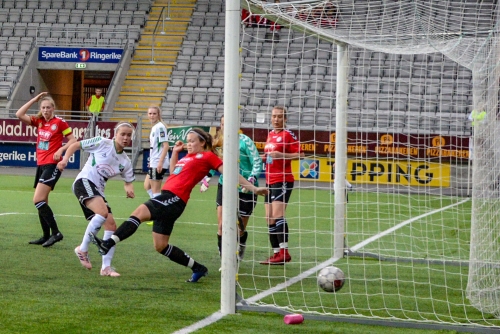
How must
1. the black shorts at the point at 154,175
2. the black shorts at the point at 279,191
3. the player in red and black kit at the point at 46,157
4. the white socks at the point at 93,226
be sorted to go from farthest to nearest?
the black shorts at the point at 154,175 → the player in red and black kit at the point at 46,157 → the black shorts at the point at 279,191 → the white socks at the point at 93,226

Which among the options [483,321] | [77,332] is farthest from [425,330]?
[77,332]

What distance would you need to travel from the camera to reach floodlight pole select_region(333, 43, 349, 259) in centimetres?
1018

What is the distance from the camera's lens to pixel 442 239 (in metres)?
12.6

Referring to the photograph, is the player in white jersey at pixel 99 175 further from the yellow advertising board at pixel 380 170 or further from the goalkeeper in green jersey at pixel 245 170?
the yellow advertising board at pixel 380 170

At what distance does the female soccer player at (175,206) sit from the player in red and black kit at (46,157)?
2.64 metres

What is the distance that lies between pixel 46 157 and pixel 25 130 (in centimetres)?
1622

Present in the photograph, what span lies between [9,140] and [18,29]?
9654mm

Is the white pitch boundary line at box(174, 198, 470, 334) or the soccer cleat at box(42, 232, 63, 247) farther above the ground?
the soccer cleat at box(42, 232, 63, 247)

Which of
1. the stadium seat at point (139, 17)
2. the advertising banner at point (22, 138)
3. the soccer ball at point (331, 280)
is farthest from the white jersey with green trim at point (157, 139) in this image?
the stadium seat at point (139, 17)

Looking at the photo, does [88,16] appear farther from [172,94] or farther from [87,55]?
[172,94]

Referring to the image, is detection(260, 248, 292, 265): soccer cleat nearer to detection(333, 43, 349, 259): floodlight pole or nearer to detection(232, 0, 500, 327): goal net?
detection(232, 0, 500, 327): goal net

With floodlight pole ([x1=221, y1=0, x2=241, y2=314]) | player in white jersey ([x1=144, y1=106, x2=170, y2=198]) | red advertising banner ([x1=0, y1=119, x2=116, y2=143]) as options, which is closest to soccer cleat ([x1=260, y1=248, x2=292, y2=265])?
floodlight pole ([x1=221, y1=0, x2=241, y2=314])

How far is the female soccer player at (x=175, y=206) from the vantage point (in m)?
7.73

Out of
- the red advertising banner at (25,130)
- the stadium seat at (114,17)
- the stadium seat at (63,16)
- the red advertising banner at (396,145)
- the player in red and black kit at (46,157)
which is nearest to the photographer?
the player in red and black kit at (46,157)
